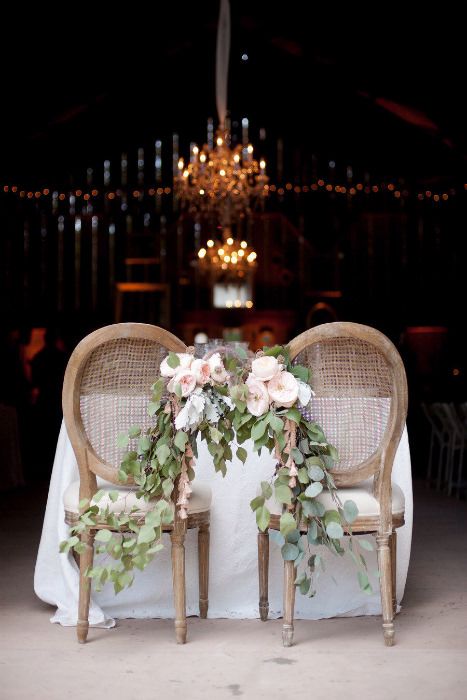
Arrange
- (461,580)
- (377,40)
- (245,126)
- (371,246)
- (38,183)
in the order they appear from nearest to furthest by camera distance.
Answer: (461,580)
(377,40)
(38,183)
(245,126)
(371,246)

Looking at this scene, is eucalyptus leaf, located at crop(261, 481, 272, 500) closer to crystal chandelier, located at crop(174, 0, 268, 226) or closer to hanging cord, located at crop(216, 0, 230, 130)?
hanging cord, located at crop(216, 0, 230, 130)

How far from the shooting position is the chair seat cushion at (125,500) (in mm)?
3137

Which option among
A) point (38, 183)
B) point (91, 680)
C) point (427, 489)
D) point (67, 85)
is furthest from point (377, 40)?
point (91, 680)

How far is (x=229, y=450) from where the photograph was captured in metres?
3.02

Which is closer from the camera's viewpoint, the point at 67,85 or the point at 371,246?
the point at 67,85

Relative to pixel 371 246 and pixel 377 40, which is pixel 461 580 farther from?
pixel 371 246

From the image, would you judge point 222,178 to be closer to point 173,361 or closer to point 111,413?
point 111,413

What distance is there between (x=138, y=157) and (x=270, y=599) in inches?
498

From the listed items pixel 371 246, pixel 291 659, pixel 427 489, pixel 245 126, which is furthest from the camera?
pixel 371 246

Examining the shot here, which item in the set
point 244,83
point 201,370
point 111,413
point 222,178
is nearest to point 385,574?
point 201,370

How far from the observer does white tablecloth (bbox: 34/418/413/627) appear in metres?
3.56

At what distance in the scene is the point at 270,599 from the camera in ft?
11.8

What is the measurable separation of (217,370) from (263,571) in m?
0.91

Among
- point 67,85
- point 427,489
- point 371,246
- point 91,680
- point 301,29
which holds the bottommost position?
point 427,489
